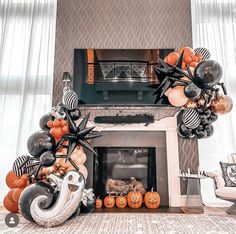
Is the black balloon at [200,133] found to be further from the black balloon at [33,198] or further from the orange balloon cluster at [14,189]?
the orange balloon cluster at [14,189]

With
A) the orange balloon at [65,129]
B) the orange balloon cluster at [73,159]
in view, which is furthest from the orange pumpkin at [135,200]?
the orange balloon at [65,129]

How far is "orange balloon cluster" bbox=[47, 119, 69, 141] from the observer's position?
2430mm

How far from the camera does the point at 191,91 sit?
1748 mm

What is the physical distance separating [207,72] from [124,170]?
2.09 m

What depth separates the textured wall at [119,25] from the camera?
147 inches

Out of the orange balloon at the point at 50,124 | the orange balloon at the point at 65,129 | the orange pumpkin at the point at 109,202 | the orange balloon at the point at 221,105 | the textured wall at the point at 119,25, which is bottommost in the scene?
the orange pumpkin at the point at 109,202

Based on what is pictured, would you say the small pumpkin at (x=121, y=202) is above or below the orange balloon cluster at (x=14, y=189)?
below

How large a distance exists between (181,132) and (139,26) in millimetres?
2263

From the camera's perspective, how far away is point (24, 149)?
3350mm

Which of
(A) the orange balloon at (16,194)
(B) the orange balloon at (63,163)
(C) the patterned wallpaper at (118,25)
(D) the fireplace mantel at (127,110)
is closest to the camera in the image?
(A) the orange balloon at (16,194)

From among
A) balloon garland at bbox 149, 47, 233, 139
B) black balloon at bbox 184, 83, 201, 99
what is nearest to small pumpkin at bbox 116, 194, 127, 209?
balloon garland at bbox 149, 47, 233, 139

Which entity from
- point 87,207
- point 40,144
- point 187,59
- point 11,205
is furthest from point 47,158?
point 187,59

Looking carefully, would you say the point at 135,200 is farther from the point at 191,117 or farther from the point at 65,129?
the point at 191,117

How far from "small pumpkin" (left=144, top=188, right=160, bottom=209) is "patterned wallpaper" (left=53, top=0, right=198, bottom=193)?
2.11m
